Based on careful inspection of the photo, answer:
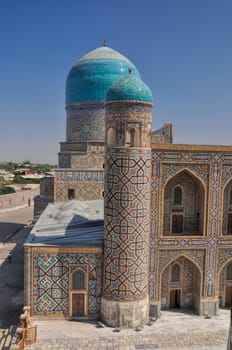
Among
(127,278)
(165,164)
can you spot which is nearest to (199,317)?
(127,278)

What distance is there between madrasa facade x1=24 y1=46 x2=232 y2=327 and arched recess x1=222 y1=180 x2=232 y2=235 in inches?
1.3

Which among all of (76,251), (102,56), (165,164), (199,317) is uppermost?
A: (102,56)

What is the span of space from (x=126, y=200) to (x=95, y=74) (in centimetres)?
940

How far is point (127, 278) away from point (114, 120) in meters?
4.41

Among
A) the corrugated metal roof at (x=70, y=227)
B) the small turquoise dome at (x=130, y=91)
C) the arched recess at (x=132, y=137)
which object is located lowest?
the corrugated metal roof at (x=70, y=227)

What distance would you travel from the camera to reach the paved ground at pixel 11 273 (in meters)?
10.3

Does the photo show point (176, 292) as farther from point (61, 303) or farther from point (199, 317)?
point (61, 303)

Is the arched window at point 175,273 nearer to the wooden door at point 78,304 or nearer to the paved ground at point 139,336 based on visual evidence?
the paved ground at point 139,336

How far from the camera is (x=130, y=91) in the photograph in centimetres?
912

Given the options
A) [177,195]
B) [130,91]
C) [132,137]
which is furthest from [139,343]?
[130,91]

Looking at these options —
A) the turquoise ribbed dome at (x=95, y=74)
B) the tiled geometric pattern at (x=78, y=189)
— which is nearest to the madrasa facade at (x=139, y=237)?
the tiled geometric pattern at (x=78, y=189)

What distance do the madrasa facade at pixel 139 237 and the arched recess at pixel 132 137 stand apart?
0.03 meters

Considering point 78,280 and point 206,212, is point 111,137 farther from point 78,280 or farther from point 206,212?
point 78,280

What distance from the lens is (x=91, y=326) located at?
376 inches
